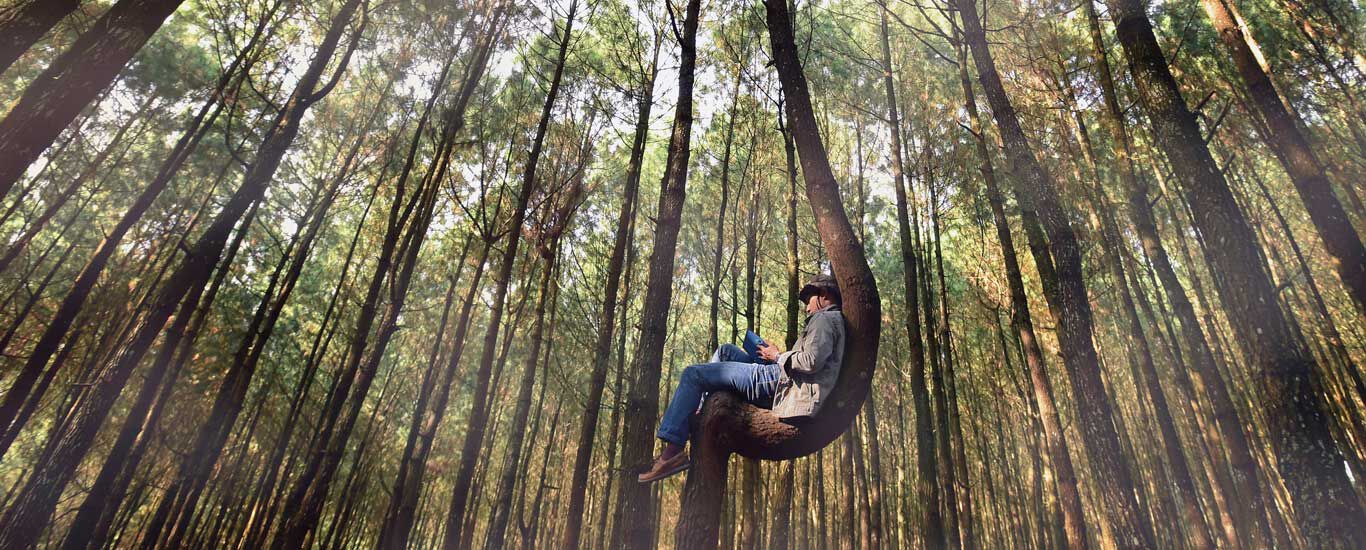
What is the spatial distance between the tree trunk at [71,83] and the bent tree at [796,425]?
3356mm

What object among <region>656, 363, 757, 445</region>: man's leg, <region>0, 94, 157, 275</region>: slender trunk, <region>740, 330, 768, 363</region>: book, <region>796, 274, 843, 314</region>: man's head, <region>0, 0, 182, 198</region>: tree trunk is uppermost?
<region>0, 94, 157, 275</region>: slender trunk

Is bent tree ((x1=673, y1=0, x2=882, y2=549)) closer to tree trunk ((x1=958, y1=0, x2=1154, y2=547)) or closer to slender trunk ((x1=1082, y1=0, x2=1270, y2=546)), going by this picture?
tree trunk ((x1=958, y1=0, x2=1154, y2=547))

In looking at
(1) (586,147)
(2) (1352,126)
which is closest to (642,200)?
(1) (586,147)

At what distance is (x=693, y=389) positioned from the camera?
94.0 inches

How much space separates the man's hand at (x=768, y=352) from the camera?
2510mm

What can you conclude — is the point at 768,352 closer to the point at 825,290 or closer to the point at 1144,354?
the point at 825,290

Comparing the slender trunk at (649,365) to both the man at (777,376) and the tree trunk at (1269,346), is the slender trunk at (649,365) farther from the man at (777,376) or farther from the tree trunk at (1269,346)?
the tree trunk at (1269,346)

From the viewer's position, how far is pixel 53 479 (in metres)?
4.28

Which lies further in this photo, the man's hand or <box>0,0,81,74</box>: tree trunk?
the man's hand

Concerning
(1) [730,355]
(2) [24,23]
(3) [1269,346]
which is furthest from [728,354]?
(2) [24,23]

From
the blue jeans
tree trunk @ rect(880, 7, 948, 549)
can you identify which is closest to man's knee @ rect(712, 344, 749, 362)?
the blue jeans

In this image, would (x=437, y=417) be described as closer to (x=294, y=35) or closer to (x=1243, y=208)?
(x=294, y=35)

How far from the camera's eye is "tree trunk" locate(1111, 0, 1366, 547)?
2986 millimetres

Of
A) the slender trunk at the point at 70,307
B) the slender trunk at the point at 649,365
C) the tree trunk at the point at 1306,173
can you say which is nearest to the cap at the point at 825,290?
the slender trunk at the point at 649,365
